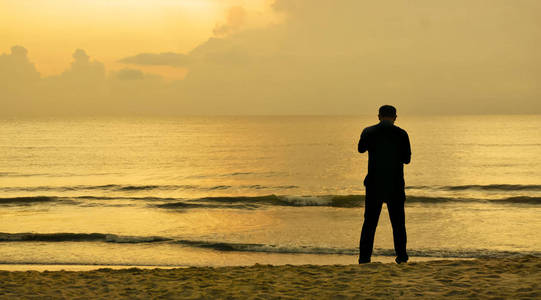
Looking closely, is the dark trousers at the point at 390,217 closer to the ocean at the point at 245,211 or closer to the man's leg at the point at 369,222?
the man's leg at the point at 369,222

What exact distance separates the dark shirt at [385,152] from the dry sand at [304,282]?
4.02ft

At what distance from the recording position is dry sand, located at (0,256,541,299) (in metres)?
6.42

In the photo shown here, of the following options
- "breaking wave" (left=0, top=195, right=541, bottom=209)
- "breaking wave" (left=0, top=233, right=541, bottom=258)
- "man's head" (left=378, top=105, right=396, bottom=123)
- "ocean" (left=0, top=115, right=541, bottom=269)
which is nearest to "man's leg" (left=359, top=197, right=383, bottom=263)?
"man's head" (left=378, top=105, right=396, bottom=123)

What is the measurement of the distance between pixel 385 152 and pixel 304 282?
217 centimetres

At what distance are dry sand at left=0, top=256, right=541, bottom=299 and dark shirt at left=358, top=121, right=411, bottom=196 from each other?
1.22 metres

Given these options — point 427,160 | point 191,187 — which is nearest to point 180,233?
point 191,187

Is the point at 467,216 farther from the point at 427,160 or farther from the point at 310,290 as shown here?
the point at 427,160

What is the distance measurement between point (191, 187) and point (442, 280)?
68.3 ft

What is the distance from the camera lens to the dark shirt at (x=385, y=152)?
747cm

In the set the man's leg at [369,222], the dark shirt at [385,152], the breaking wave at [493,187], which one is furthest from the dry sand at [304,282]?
the breaking wave at [493,187]

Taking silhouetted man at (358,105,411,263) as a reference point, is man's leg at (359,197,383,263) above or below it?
below

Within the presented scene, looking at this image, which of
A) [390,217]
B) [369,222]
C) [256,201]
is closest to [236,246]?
[369,222]

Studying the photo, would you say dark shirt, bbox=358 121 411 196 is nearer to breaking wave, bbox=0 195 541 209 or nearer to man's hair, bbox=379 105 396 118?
man's hair, bbox=379 105 396 118

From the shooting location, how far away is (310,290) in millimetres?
6668
